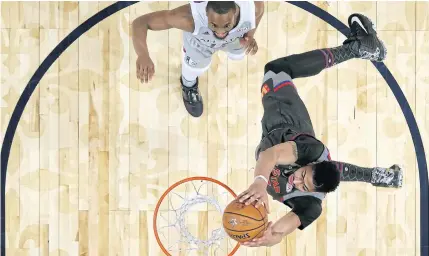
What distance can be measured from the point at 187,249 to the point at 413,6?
2.97 m

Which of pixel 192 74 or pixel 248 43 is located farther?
pixel 192 74

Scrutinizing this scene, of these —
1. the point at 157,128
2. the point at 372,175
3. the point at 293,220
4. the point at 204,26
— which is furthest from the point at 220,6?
the point at 372,175

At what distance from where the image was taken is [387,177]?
4.14 meters

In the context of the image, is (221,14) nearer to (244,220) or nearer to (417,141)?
(244,220)

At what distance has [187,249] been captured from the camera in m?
4.48

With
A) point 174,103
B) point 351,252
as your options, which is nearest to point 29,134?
point 174,103

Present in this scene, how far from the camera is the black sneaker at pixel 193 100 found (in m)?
4.47

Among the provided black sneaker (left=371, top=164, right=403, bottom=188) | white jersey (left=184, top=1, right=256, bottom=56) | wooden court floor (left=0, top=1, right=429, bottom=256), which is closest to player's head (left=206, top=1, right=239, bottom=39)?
white jersey (left=184, top=1, right=256, bottom=56)

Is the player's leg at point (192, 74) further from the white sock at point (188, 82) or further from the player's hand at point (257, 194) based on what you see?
the player's hand at point (257, 194)

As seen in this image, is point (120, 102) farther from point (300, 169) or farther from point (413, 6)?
point (413, 6)

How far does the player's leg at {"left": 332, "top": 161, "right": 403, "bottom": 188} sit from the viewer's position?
3945 mm

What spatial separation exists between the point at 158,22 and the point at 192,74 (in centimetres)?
74

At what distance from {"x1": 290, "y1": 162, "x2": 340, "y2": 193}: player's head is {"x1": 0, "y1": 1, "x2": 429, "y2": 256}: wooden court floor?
1.30 m

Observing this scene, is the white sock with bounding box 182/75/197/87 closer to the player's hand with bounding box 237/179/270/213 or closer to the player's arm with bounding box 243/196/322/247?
the player's arm with bounding box 243/196/322/247
